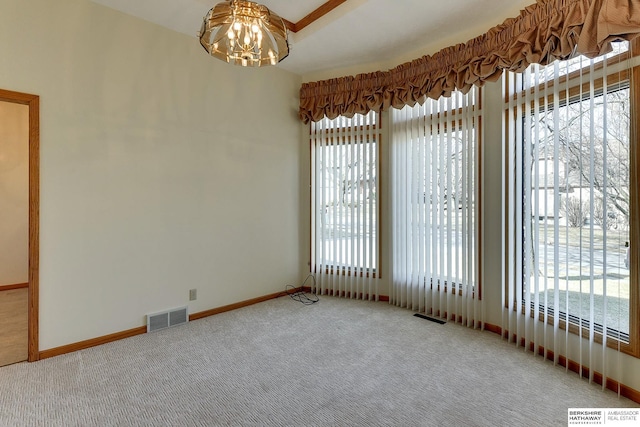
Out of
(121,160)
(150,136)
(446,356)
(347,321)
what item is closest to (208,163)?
(150,136)

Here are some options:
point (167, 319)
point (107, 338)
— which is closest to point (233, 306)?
point (167, 319)

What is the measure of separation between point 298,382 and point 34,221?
7.78ft

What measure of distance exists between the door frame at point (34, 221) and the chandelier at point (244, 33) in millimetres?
1553

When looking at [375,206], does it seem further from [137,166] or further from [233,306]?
[137,166]

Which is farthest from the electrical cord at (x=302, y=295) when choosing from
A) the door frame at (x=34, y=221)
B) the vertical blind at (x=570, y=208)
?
the door frame at (x=34, y=221)

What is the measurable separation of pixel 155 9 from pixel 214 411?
3.31 m

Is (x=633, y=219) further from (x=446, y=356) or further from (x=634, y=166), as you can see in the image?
(x=446, y=356)

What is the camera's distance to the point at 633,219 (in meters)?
1.99

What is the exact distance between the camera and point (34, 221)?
244 centimetres

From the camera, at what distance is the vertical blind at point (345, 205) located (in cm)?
400

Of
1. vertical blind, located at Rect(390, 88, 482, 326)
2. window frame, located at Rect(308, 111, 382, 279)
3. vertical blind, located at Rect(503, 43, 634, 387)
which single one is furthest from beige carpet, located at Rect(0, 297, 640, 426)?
window frame, located at Rect(308, 111, 382, 279)

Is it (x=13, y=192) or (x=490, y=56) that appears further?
(x=13, y=192)

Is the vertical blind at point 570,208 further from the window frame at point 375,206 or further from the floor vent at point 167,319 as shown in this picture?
the floor vent at point 167,319

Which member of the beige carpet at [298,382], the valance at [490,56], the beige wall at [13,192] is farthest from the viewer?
the beige wall at [13,192]
